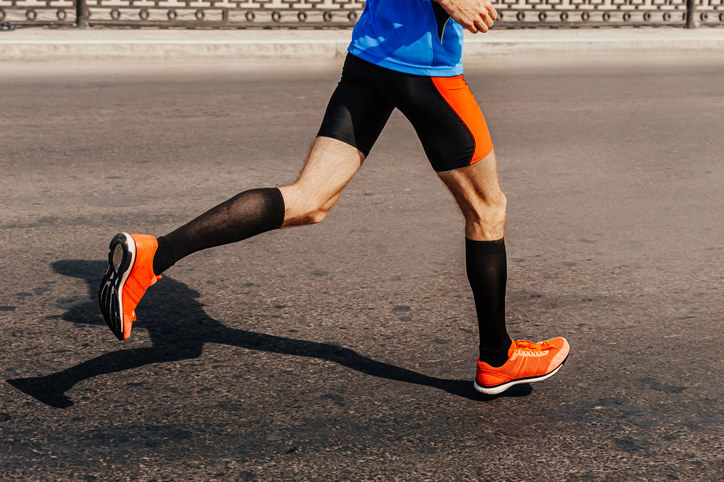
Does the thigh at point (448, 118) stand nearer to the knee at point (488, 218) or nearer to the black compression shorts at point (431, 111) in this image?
the black compression shorts at point (431, 111)

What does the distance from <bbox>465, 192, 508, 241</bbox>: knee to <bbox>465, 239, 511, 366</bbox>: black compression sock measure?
3cm

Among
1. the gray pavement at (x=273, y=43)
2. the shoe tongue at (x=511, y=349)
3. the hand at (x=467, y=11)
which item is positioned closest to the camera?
the hand at (x=467, y=11)

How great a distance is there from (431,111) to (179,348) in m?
1.36

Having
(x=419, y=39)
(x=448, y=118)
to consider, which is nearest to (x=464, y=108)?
(x=448, y=118)

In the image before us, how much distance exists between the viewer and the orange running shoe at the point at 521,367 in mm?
3494

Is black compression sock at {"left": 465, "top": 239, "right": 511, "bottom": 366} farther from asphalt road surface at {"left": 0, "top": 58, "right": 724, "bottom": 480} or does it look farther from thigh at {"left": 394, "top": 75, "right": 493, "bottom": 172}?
thigh at {"left": 394, "top": 75, "right": 493, "bottom": 172}

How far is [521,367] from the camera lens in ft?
11.6

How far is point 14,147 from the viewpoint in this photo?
Answer: 7422mm

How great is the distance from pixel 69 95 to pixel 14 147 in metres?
2.28

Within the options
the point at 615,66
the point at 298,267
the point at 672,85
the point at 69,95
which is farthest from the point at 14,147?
the point at 615,66

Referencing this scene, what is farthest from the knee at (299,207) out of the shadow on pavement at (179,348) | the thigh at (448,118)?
the shadow on pavement at (179,348)

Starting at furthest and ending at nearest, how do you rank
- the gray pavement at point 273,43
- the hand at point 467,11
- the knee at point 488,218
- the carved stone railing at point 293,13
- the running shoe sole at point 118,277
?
the carved stone railing at point 293,13 < the gray pavement at point 273,43 < the knee at point 488,218 < the running shoe sole at point 118,277 < the hand at point 467,11

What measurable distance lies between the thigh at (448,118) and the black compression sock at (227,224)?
53cm

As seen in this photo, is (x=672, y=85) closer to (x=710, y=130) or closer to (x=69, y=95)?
(x=710, y=130)
